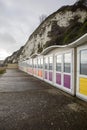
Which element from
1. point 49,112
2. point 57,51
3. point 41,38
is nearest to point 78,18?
point 41,38

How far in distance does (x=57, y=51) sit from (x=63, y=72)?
1595 mm

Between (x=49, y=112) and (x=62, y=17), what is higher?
(x=62, y=17)

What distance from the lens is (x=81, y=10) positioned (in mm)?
30938

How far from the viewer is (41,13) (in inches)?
2579

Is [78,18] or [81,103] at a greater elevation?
[78,18]

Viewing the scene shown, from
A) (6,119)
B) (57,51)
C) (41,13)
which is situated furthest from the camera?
(41,13)

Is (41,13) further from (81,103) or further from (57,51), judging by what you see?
(81,103)

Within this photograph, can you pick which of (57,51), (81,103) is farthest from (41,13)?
(81,103)

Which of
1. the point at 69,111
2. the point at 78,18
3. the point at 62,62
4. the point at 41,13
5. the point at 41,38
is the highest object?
the point at 41,13

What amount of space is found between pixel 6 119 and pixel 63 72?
451 cm

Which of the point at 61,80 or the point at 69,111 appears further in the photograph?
the point at 61,80

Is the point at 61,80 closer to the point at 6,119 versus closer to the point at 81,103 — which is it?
the point at 81,103

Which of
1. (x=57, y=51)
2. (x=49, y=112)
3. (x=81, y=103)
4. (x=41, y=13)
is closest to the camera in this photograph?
(x=49, y=112)

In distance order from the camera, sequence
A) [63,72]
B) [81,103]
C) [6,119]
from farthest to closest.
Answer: [63,72] < [81,103] < [6,119]
